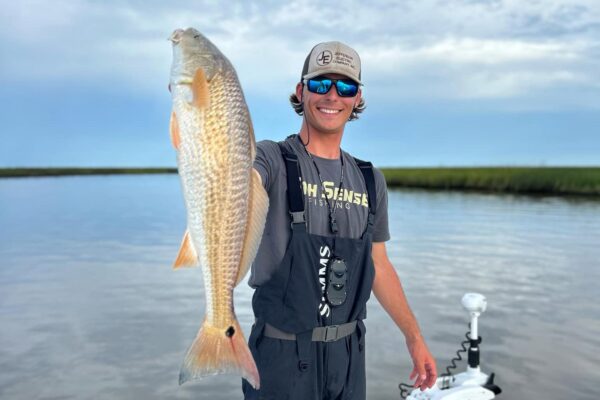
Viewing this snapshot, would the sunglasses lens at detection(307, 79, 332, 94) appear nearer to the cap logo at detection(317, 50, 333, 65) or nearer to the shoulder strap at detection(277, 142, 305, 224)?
the cap logo at detection(317, 50, 333, 65)

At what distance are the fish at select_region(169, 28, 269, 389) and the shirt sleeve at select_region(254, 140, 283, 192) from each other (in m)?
→ 0.71

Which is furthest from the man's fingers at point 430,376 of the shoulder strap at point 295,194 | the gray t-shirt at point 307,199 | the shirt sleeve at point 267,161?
the shirt sleeve at point 267,161

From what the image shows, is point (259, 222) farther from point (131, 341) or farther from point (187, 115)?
point (131, 341)

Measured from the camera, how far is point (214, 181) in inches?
80.7

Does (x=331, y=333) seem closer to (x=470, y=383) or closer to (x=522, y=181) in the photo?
(x=470, y=383)

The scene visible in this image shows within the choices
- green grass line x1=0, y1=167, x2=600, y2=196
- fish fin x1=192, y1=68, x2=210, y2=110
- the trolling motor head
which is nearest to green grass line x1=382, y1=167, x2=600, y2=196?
green grass line x1=0, y1=167, x2=600, y2=196

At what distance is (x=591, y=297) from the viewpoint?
12703 millimetres

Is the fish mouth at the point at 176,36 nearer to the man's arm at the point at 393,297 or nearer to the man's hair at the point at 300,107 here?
the man's hair at the point at 300,107

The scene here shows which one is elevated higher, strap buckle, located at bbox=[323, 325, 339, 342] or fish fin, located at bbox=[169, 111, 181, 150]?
fish fin, located at bbox=[169, 111, 181, 150]

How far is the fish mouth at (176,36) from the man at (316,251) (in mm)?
1003

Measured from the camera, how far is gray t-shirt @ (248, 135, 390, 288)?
3.05 m

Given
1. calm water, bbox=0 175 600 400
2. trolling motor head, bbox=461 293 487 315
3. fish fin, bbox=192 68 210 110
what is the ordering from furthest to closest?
1. calm water, bbox=0 175 600 400
2. trolling motor head, bbox=461 293 487 315
3. fish fin, bbox=192 68 210 110

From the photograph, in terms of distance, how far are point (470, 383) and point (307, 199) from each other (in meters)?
4.30

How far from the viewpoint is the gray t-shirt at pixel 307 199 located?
3.05m
